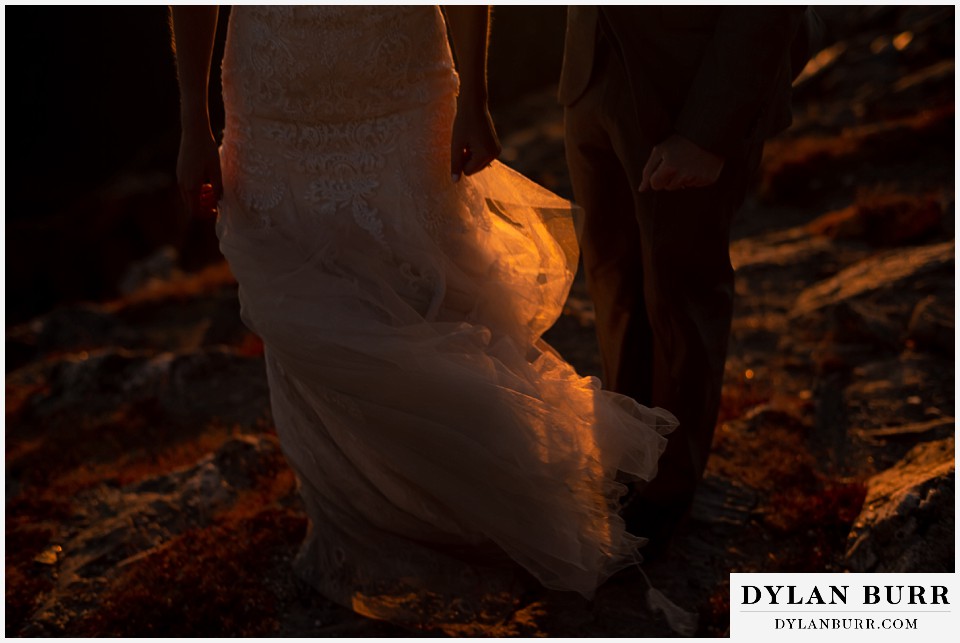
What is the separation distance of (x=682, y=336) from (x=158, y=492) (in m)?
2.97

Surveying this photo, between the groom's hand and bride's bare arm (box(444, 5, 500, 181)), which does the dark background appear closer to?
bride's bare arm (box(444, 5, 500, 181))

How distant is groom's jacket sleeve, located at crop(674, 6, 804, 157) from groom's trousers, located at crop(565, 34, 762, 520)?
122 millimetres

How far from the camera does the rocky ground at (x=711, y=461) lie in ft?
9.51

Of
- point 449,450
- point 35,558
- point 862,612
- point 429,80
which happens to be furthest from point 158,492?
point 862,612

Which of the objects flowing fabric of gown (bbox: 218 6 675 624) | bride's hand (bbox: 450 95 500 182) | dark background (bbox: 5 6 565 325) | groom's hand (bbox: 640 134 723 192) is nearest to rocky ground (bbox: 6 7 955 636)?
flowing fabric of gown (bbox: 218 6 675 624)

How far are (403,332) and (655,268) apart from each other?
91cm

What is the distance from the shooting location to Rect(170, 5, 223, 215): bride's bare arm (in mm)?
2379

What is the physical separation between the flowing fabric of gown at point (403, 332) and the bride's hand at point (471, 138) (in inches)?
2.0

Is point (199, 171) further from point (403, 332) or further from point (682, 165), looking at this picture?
point (682, 165)

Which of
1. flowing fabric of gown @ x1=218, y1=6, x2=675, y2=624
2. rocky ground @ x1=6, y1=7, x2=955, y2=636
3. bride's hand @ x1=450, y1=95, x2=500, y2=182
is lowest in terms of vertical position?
rocky ground @ x1=6, y1=7, x2=955, y2=636

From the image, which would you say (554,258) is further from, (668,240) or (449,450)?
(449,450)

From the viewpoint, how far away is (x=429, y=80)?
2.44 metres

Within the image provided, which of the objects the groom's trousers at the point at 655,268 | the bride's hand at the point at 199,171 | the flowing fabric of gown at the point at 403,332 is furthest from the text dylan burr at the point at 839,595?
the bride's hand at the point at 199,171

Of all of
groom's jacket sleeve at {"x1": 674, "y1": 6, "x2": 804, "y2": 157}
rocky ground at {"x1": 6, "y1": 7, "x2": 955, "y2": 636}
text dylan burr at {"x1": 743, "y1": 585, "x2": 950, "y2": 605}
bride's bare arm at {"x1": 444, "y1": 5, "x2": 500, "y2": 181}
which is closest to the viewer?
groom's jacket sleeve at {"x1": 674, "y1": 6, "x2": 804, "y2": 157}
